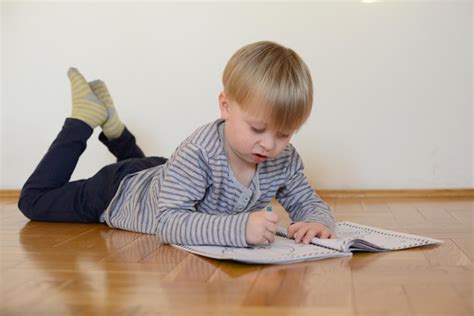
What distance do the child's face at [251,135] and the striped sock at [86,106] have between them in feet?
2.19

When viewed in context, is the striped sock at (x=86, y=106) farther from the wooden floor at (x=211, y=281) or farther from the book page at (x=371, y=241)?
the book page at (x=371, y=241)

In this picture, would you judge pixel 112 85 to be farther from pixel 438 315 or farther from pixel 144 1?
pixel 438 315

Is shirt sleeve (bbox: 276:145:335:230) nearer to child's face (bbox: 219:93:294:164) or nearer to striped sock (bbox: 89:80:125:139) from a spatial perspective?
child's face (bbox: 219:93:294:164)

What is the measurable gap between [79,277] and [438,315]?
56 cm

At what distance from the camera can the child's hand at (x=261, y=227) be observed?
42.9 inches

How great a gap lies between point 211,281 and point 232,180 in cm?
35

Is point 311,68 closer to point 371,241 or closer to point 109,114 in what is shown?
point 109,114

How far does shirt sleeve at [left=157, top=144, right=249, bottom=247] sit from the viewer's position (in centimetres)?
116

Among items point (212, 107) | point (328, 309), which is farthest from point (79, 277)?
point (212, 107)

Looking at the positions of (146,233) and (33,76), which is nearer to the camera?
(146,233)

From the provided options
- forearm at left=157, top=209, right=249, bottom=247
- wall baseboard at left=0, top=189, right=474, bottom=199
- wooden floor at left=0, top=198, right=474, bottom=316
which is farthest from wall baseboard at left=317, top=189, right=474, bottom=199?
forearm at left=157, top=209, right=249, bottom=247

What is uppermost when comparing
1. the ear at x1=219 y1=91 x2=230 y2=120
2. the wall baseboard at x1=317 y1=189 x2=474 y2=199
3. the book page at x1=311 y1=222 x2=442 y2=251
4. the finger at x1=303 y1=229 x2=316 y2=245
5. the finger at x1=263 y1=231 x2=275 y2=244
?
the ear at x1=219 y1=91 x2=230 y2=120

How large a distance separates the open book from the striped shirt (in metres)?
0.03

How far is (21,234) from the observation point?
4.81 feet
